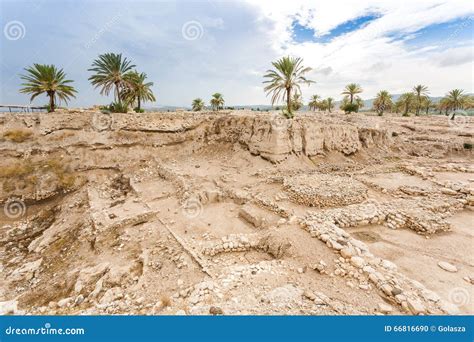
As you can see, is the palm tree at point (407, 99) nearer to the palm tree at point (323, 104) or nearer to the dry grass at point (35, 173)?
the palm tree at point (323, 104)

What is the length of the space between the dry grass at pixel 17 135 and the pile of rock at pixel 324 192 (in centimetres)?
1809

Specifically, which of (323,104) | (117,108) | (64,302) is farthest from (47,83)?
(323,104)

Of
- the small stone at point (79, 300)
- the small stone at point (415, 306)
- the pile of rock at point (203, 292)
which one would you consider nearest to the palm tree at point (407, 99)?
the small stone at point (415, 306)

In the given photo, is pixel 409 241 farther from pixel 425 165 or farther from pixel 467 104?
pixel 467 104

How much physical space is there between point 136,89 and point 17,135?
11.8 meters

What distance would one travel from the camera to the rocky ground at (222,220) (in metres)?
5.65

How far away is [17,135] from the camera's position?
49.0 feet

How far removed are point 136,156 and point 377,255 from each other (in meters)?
16.7

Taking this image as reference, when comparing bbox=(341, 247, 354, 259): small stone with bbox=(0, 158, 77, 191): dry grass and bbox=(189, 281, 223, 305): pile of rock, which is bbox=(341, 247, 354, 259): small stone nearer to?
bbox=(189, 281, 223, 305): pile of rock

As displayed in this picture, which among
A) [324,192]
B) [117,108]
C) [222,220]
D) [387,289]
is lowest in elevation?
[222,220]

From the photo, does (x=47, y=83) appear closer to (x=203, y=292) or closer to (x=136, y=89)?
(x=136, y=89)

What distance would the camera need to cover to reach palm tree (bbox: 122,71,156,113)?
A: 22141 millimetres

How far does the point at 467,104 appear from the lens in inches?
1633

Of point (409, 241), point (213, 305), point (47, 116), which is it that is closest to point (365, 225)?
point (409, 241)
